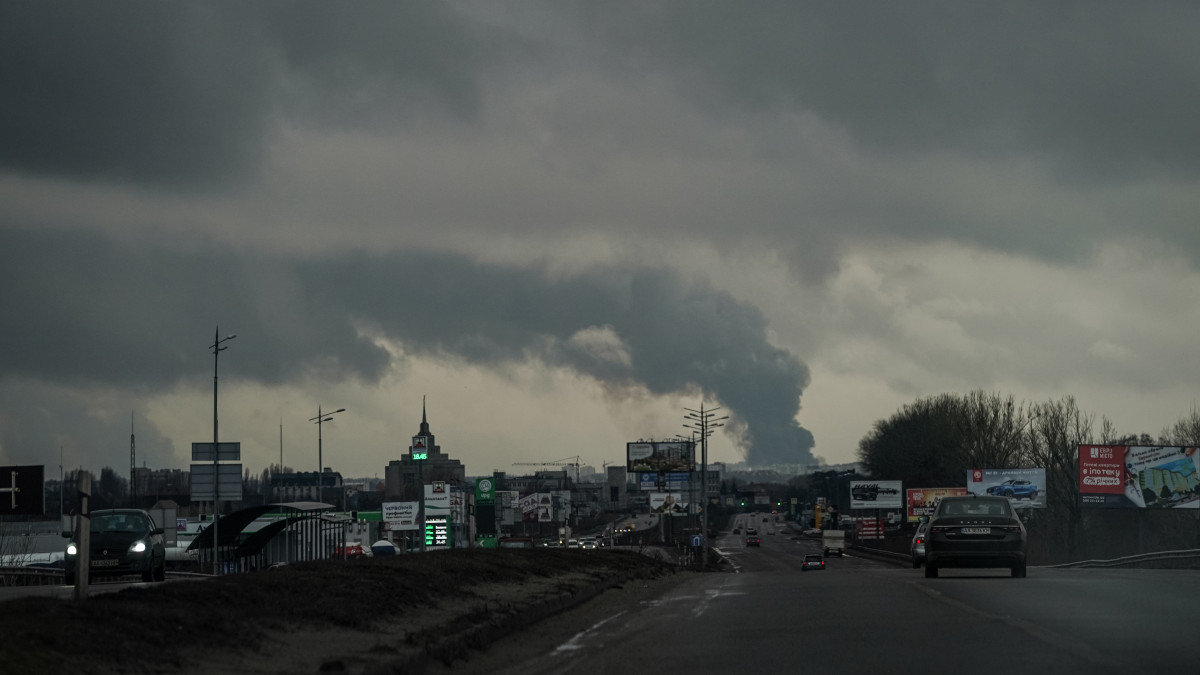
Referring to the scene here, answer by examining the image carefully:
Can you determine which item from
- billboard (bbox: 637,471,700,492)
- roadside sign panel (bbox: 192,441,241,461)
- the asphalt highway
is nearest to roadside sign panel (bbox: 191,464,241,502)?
roadside sign panel (bbox: 192,441,241,461)

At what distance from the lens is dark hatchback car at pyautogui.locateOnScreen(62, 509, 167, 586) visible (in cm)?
2753

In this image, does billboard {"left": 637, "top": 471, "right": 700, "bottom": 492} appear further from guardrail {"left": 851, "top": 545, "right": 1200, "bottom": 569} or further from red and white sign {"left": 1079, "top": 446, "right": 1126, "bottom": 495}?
red and white sign {"left": 1079, "top": 446, "right": 1126, "bottom": 495}

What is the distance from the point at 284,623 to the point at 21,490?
39.0 meters

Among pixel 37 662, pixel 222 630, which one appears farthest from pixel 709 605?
pixel 37 662

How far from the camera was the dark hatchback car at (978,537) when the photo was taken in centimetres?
2642

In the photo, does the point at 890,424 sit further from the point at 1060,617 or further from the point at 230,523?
the point at 1060,617

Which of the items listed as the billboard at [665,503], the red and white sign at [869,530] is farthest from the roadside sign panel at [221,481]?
the red and white sign at [869,530]

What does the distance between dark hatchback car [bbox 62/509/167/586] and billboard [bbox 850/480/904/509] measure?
359ft

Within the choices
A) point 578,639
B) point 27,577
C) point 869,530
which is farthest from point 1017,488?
point 578,639

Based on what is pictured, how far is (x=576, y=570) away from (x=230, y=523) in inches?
961

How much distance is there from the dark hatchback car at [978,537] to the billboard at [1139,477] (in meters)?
53.3

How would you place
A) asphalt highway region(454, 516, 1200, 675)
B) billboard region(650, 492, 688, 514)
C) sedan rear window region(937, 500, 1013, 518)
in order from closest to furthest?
asphalt highway region(454, 516, 1200, 675) < sedan rear window region(937, 500, 1013, 518) < billboard region(650, 492, 688, 514)

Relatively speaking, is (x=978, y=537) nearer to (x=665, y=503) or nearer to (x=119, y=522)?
(x=119, y=522)

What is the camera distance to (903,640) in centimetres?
1324
